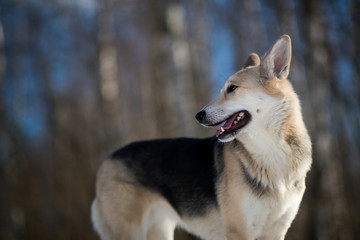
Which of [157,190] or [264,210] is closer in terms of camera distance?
[264,210]

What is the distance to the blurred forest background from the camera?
7.32 metres

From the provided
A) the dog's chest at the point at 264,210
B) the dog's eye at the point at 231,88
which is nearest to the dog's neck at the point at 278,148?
the dog's chest at the point at 264,210

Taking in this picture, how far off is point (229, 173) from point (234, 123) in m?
0.46

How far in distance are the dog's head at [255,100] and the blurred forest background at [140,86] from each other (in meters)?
4.22

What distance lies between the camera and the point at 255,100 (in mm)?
Result: 3080

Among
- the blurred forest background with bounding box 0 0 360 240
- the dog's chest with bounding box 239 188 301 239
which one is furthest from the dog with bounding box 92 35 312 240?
the blurred forest background with bounding box 0 0 360 240

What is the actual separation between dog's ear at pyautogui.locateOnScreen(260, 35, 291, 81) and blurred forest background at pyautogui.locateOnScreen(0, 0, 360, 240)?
416 centimetres

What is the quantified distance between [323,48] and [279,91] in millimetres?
4901

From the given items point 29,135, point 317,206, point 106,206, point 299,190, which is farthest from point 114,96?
point 29,135

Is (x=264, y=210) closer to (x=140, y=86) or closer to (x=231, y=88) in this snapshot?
(x=231, y=88)

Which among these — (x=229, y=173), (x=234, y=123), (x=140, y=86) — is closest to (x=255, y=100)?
(x=234, y=123)

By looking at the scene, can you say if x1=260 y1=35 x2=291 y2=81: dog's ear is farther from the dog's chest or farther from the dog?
the dog's chest

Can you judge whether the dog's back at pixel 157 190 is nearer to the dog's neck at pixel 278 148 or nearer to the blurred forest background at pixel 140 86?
the dog's neck at pixel 278 148

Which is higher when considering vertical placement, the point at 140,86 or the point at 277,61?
the point at 277,61
